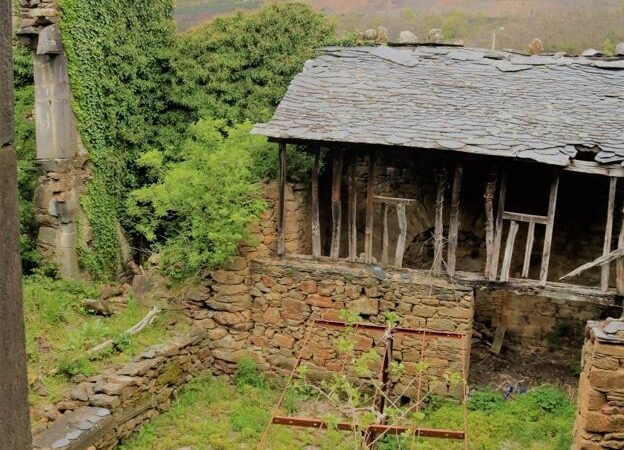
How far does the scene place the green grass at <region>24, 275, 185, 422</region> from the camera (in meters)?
9.19

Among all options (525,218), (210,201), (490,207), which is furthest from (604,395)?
(210,201)

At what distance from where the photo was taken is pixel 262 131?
10367 millimetres

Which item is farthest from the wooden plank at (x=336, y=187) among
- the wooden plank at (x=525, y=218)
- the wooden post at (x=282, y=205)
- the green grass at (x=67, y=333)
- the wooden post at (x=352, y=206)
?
the green grass at (x=67, y=333)

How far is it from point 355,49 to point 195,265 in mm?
5121

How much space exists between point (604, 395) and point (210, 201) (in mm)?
6240

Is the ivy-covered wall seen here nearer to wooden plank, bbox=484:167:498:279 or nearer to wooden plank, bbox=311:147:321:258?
wooden plank, bbox=311:147:321:258

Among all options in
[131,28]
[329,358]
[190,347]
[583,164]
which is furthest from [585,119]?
Answer: [131,28]

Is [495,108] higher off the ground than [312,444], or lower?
higher

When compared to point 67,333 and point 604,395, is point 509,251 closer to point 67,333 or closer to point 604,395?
point 604,395

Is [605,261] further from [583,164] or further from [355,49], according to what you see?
[355,49]

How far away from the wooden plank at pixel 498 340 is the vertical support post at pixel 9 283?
10.9m

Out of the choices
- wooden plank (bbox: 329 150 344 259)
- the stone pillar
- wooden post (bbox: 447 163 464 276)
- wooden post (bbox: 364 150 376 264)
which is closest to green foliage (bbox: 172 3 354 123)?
wooden plank (bbox: 329 150 344 259)

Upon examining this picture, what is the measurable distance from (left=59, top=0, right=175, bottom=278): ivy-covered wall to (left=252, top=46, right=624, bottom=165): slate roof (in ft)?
10.4

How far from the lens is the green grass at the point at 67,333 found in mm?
9188
